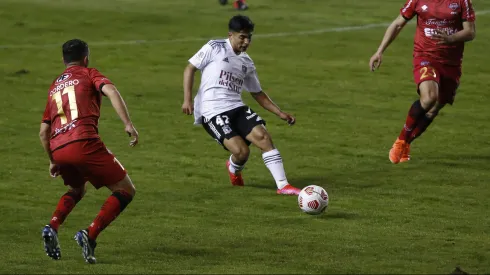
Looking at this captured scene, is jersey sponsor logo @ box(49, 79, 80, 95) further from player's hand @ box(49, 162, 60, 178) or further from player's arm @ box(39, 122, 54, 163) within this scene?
player's hand @ box(49, 162, 60, 178)

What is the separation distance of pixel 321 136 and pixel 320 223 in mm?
6172

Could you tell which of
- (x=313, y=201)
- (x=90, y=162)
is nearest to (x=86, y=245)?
(x=90, y=162)

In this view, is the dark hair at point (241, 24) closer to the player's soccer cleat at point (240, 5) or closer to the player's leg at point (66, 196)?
the player's leg at point (66, 196)

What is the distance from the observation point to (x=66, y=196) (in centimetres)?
1077

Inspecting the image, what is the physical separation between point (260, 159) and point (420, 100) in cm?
258

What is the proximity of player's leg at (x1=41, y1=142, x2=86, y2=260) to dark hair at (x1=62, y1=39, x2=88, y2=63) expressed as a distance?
90 centimetres

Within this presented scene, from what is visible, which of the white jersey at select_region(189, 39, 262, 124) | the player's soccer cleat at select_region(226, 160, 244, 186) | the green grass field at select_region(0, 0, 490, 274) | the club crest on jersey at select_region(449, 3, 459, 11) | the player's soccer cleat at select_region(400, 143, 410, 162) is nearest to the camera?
the green grass field at select_region(0, 0, 490, 274)

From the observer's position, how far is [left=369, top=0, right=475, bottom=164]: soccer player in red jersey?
48.9 feet

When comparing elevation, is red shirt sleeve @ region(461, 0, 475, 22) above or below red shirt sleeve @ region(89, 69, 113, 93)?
above

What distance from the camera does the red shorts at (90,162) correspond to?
33.8 ft

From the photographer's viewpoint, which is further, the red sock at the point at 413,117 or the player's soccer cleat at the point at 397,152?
the player's soccer cleat at the point at 397,152

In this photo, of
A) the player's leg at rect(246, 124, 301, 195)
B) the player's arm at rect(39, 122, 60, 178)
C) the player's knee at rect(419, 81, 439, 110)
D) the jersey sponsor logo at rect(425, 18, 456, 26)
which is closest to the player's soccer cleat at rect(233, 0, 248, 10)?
the jersey sponsor logo at rect(425, 18, 456, 26)

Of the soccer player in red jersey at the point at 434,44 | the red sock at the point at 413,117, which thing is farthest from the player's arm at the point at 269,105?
the red sock at the point at 413,117

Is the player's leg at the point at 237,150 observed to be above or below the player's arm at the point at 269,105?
below
